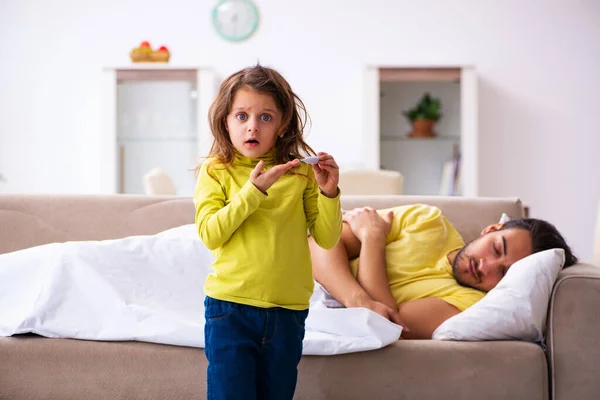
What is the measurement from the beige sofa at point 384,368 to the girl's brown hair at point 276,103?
0.49m

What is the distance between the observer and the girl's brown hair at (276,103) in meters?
1.41

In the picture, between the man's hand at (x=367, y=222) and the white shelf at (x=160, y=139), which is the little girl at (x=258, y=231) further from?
the white shelf at (x=160, y=139)

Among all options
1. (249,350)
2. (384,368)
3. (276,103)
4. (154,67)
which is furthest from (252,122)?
(154,67)

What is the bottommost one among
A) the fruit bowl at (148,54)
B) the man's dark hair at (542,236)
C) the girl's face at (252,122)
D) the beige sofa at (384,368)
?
the beige sofa at (384,368)

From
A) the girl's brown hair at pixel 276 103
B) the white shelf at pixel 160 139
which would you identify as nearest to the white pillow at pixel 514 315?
the girl's brown hair at pixel 276 103

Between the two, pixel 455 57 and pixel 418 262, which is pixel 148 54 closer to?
pixel 455 57

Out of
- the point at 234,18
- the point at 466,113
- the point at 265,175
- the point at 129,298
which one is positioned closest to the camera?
the point at 265,175

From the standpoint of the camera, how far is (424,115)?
471 cm

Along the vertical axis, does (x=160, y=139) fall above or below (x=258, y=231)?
above

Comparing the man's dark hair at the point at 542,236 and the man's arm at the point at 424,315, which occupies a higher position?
the man's dark hair at the point at 542,236

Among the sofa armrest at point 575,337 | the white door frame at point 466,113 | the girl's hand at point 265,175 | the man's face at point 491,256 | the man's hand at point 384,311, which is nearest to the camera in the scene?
the girl's hand at point 265,175

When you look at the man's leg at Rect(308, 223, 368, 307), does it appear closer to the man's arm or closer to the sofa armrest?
the man's arm

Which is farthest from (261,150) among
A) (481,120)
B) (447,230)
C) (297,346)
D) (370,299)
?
(481,120)

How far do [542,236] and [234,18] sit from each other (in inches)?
137
